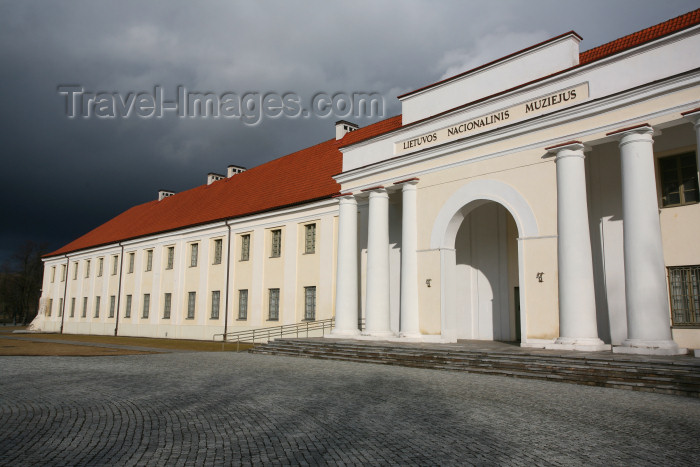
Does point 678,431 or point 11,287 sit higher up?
point 11,287

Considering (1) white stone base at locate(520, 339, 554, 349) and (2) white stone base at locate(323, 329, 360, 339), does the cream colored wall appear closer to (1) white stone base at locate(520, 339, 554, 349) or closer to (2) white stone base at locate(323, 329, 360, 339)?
(2) white stone base at locate(323, 329, 360, 339)

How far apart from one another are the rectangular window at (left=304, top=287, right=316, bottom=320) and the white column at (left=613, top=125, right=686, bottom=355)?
1458cm

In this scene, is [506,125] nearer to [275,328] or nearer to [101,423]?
[101,423]

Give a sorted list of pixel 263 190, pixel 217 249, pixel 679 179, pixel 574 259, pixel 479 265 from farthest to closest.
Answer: pixel 217 249
pixel 263 190
pixel 479 265
pixel 679 179
pixel 574 259

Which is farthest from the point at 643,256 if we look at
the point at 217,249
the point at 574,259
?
the point at 217,249

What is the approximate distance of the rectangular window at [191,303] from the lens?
32.3m

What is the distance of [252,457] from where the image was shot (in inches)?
223

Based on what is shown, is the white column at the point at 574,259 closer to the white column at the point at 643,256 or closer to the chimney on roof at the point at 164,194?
the white column at the point at 643,256

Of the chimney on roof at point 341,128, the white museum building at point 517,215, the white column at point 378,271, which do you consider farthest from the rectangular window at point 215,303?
the white column at point 378,271

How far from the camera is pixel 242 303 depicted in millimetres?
29062

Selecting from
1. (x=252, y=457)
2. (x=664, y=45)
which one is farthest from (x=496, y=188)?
(x=252, y=457)

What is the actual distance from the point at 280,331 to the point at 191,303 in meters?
9.41

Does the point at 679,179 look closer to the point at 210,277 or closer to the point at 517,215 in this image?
the point at 517,215

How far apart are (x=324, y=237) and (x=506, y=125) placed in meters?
11.2
